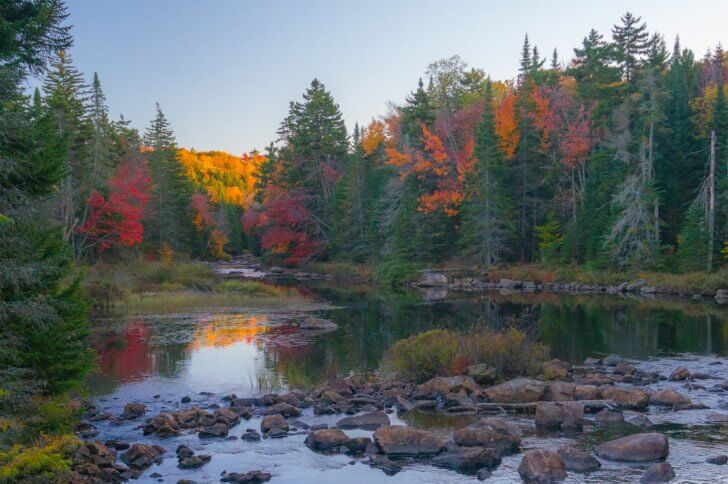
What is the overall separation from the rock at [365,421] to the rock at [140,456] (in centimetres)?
394

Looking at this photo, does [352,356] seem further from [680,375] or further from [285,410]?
[680,375]

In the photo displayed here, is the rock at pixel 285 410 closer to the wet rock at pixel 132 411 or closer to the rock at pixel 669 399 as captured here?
the wet rock at pixel 132 411

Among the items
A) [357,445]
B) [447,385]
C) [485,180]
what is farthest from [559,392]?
[485,180]

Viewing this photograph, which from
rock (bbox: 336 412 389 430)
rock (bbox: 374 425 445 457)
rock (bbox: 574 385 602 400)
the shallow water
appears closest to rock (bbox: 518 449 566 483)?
the shallow water

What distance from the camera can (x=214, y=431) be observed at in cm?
1370

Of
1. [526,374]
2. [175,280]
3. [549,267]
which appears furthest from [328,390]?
[549,267]

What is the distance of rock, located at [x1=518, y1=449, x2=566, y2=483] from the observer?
10836 millimetres

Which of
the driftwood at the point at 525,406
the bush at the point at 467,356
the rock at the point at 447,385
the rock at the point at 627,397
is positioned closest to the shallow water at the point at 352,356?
the rock at the point at 627,397

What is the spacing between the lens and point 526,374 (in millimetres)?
17891

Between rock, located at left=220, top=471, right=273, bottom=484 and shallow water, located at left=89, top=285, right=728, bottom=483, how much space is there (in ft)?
0.67

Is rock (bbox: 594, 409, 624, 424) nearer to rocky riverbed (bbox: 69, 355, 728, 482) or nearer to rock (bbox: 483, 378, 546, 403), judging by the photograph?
rocky riverbed (bbox: 69, 355, 728, 482)

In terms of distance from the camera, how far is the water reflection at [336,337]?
20.0 meters

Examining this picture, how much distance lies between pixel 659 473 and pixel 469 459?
10.1 ft

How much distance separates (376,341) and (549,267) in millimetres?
26549
